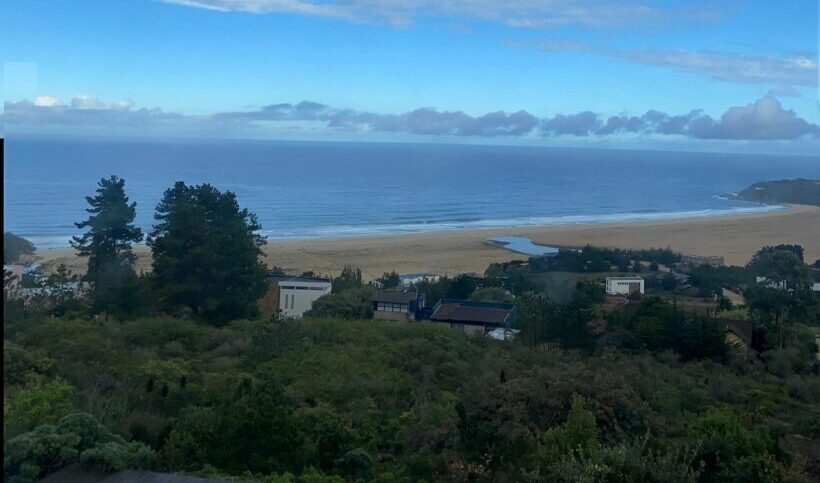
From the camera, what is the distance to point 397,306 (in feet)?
41.7

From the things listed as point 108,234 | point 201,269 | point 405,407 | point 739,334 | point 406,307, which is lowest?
point 405,407

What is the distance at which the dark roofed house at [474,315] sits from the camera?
456 inches

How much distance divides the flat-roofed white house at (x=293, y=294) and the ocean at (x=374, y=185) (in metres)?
2.85

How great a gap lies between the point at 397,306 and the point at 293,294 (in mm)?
1962

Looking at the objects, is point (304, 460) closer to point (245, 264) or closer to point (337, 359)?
point (337, 359)

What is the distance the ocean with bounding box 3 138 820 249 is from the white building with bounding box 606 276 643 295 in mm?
5286

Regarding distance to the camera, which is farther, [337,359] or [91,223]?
[91,223]

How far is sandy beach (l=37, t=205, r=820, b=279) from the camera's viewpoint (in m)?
16.7

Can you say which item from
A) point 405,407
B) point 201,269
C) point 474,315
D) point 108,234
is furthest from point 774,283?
point 108,234

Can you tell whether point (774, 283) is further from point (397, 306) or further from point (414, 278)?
point (414, 278)

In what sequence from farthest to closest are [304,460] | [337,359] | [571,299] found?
1. [571,299]
2. [337,359]
3. [304,460]

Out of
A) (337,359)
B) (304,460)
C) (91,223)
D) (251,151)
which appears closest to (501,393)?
(304,460)

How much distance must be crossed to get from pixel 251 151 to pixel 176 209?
76.0 feet

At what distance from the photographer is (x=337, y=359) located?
28.9 ft
